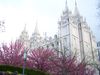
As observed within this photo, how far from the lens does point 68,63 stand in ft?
90.2

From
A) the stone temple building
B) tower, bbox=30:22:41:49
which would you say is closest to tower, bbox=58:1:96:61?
the stone temple building

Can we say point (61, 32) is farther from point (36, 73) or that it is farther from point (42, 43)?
point (36, 73)

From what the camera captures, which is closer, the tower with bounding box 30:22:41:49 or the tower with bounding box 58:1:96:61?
the tower with bounding box 58:1:96:61

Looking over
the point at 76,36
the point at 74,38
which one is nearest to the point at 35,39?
the point at 76,36

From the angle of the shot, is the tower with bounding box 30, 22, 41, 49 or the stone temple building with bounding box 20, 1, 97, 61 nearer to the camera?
the stone temple building with bounding box 20, 1, 97, 61

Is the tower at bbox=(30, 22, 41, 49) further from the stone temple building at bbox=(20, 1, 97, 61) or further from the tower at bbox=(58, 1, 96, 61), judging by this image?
the tower at bbox=(58, 1, 96, 61)

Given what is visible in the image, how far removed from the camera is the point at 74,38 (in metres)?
58.2

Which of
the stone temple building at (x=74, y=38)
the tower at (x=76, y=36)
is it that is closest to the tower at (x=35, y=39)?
the stone temple building at (x=74, y=38)

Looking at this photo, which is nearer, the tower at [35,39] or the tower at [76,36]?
the tower at [76,36]

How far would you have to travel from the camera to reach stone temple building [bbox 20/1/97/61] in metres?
56.4

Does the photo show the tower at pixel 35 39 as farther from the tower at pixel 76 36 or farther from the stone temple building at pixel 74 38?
the tower at pixel 76 36

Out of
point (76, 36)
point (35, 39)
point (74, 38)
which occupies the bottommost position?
point (35, 39)

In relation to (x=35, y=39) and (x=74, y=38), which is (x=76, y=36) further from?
(x=35, y=39)

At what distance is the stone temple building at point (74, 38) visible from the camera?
56.4 metres
